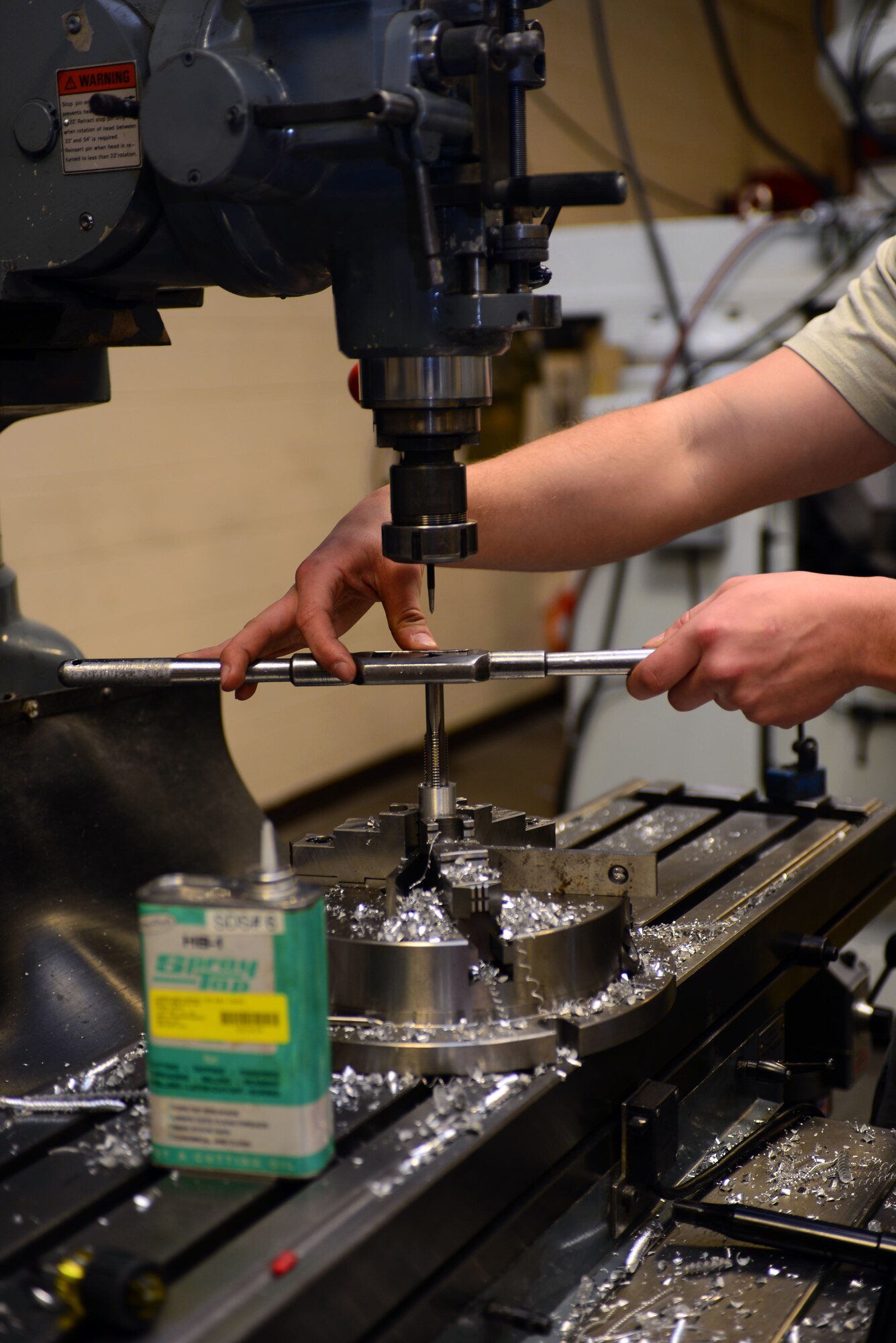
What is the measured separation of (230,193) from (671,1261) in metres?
0.62

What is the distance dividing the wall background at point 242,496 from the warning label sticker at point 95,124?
6.33ft

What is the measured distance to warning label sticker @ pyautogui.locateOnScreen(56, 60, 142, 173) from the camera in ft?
2.31

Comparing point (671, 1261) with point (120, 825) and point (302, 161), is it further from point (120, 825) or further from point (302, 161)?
point (302, 161)

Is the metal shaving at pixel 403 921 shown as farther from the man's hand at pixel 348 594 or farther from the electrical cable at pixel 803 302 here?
the electrical cable at pixel 803 302

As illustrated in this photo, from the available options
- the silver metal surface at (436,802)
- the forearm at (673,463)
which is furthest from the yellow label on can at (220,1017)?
the forearm at (673,463)

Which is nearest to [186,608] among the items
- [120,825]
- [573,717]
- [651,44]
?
[573,717]

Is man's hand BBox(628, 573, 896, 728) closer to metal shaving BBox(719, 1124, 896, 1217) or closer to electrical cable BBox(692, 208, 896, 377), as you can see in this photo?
metal shaving BBox(719, 1124, 896, 1217)

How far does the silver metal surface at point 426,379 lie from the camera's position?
27.9 inches

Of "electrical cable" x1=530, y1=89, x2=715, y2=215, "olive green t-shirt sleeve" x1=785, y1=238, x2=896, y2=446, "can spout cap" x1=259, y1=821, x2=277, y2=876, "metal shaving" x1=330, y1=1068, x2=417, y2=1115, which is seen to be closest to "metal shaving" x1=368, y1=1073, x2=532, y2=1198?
"metal shaving" x1=330, y1=1068, x2=417, y2=1115

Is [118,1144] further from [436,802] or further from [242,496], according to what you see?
[242,496]

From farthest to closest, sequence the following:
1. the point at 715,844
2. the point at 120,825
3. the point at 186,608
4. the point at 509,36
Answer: the point at 186,608
the point at 715,844
the point at 120,825
the point at 509,36

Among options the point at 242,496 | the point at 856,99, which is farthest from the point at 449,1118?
the point at 242,496

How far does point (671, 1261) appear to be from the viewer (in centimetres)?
71

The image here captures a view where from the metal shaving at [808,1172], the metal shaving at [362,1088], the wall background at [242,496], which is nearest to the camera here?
the metal shaving at [362,1088]
